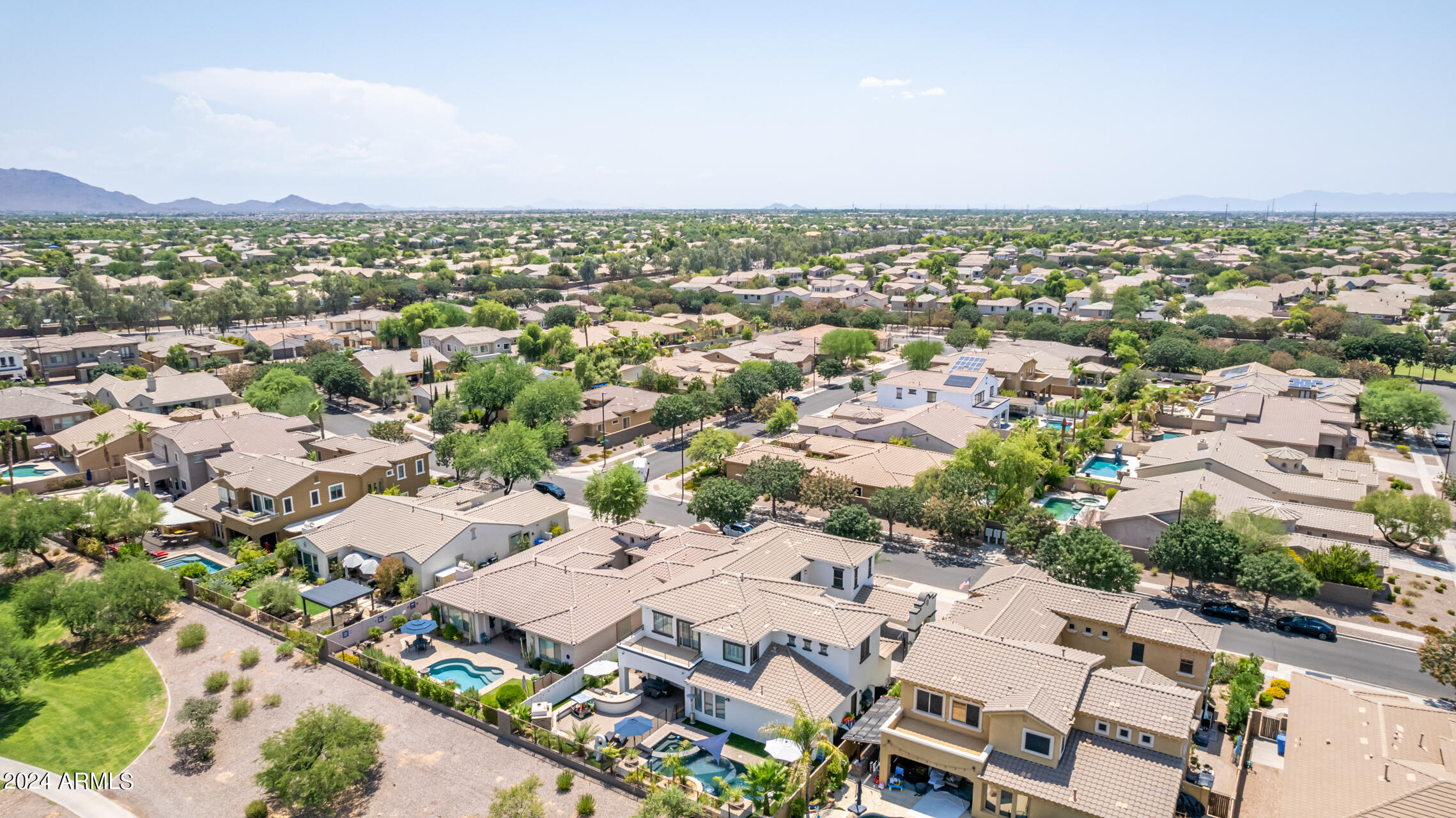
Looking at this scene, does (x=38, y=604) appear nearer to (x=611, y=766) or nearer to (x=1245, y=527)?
(x=611, y=766)

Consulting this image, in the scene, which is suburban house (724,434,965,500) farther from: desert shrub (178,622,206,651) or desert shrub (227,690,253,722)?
desert shrub (178,622,206,651)

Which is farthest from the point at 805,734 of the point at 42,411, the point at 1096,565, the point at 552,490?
the point at 42,411

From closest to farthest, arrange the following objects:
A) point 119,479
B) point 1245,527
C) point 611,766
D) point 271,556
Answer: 1. point 611,766
2. point 1245,527
3. point 271,556
4. point 119,479

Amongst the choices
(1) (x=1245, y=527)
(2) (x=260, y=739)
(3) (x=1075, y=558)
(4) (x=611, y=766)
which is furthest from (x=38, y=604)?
(1) (x=1245, y=527)

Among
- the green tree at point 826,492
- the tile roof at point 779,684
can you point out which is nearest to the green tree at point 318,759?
the tile roof at point 779,684

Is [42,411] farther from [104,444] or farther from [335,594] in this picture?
[335,594]

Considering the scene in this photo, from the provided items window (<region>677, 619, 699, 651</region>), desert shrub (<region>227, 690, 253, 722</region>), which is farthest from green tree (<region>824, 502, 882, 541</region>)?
desert shrub (<region>227, 690, 253, 722</region>)
